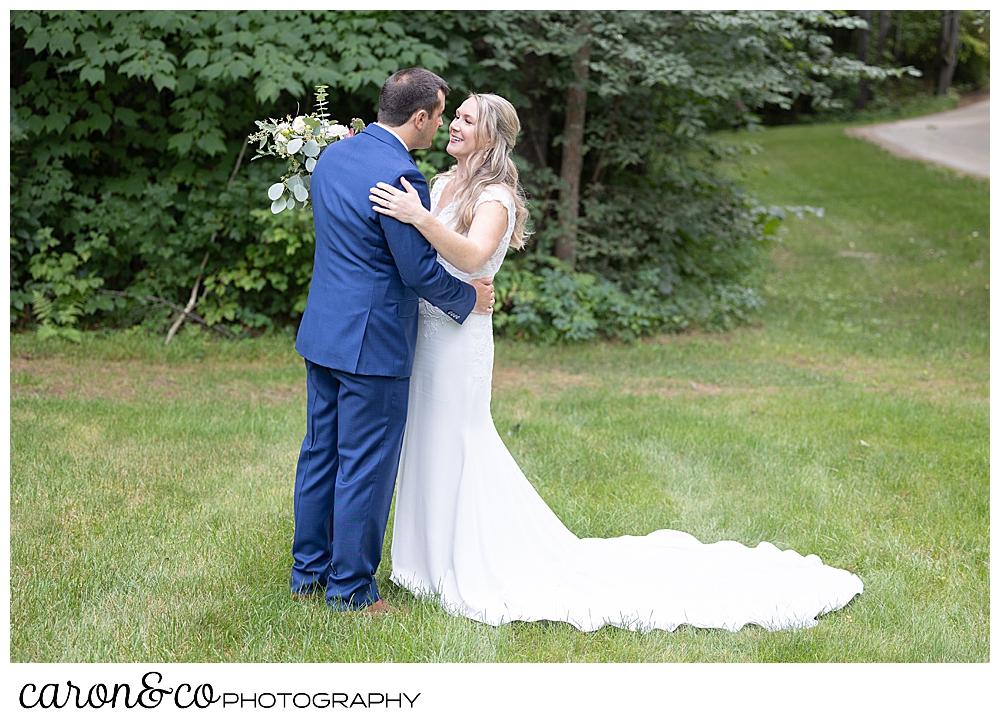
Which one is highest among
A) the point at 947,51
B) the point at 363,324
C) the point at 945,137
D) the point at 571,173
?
the point at 947,51

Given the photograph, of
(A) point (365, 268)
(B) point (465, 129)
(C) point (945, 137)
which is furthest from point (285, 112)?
(C) point (945, 137)

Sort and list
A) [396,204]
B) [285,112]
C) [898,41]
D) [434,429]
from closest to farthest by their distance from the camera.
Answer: [396,204]
[434,429]
[285,112]
[898,41]

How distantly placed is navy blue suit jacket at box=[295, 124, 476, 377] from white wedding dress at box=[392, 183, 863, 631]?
258mm

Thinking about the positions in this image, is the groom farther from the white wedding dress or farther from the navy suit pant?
the white wedding dress

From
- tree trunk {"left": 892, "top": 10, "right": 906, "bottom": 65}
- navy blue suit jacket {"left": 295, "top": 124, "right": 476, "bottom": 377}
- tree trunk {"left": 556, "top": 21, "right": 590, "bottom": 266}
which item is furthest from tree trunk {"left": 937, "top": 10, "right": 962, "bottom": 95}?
navy blue suit jacket {"left": 295, "top": 124, "right": 476, "bottom": 377}

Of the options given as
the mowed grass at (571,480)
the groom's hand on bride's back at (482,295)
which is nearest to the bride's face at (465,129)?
the groom's hand on bride's back at (482,295)

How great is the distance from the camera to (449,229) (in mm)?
3082

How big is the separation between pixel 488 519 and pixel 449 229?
1114 mm

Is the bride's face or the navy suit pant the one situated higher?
the bride's face

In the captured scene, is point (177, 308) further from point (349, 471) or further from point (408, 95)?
point (408, 95)

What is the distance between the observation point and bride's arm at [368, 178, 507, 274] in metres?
2.96

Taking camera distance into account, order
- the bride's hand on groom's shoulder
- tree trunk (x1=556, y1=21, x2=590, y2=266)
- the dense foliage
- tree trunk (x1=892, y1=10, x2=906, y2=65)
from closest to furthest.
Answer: the bride's hand on groom's shoulder < the dense foliage < tree trunk (x1=556, y1=21, x2=590, y2=266) < tree trunk (x1=892, y1=10, x2=906, y2=65)
